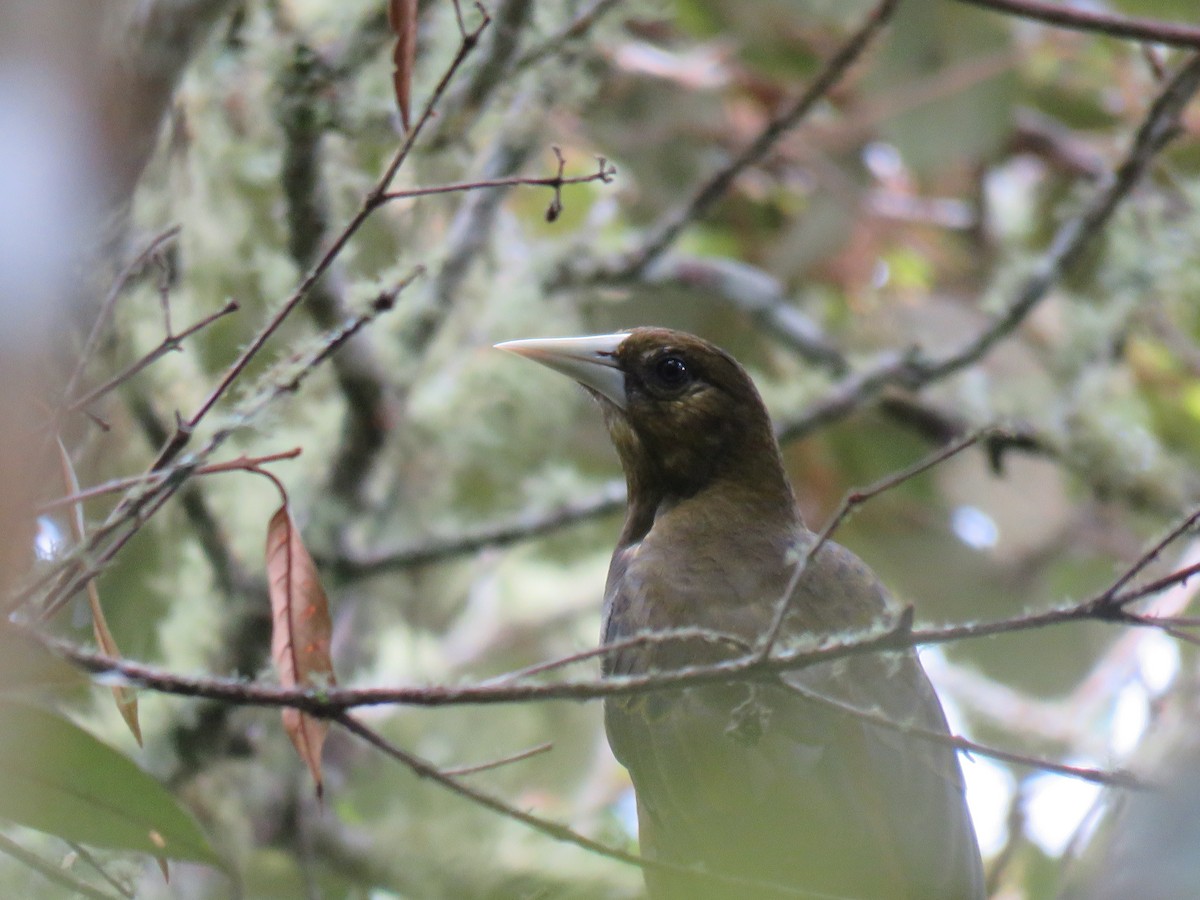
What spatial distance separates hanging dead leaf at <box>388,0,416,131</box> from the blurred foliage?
0.32m

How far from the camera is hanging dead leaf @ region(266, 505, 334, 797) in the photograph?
1878 millimetres

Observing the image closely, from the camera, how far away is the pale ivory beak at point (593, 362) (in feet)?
11.2

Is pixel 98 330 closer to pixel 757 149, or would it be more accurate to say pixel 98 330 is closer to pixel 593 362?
pixel 593 362

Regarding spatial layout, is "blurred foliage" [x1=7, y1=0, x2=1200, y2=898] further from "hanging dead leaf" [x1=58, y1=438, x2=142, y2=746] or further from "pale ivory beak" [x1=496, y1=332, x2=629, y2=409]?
"pale ivory beak" [x1=496, y1=332, x2=629, y2=409]

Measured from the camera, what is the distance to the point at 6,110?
0.96 meters

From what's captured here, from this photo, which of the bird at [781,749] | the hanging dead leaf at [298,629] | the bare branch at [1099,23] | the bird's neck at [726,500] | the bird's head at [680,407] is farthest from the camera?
the bird's head at [680,407]

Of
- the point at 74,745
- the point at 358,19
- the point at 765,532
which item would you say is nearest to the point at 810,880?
the point at 765,532

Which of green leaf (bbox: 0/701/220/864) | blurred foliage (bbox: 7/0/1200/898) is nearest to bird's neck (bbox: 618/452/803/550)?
blurred foliage (bbox: 7/0/1200/898)

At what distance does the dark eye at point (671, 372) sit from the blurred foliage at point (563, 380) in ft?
2.35

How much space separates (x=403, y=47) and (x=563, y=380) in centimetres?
262

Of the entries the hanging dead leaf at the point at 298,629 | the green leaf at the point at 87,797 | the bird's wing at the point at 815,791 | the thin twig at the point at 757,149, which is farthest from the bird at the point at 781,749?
the thin twig at the point at 757,149

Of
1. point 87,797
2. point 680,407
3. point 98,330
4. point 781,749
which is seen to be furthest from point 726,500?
point 87,797

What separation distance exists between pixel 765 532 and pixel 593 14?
1.39 m

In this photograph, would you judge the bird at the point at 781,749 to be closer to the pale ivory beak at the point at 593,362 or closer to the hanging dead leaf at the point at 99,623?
the pale ivory beak at the point at 593,362
